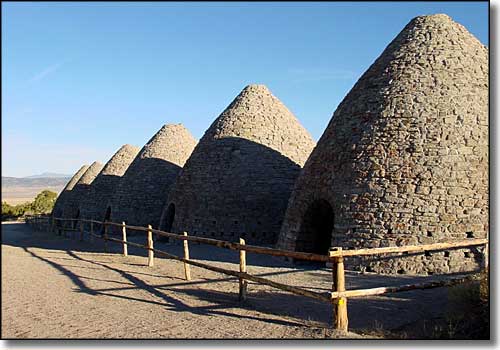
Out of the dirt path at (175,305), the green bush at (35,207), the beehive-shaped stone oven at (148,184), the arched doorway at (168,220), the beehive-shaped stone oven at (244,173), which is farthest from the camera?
the green bush at (35,207)

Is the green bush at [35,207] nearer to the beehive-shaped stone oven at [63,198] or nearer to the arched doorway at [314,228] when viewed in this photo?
the beehive-shaped stone oven at [63,198]

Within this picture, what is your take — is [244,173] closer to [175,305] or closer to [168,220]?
[168,220]

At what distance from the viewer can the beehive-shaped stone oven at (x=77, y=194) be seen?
29775mm

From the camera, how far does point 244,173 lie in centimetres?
1661

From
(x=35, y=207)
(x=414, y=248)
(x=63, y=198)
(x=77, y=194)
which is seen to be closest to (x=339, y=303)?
(x=414, y=248)

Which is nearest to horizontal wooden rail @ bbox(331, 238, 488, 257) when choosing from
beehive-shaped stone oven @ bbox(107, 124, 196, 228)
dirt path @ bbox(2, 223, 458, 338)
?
dirt path @ bbox(2, 223, 458, 338)

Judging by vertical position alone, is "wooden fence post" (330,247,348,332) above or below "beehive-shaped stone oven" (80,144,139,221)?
below

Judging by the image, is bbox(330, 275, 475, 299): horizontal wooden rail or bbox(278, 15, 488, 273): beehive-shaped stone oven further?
bbox(278, 15, 488, 273): beehive-shaped stone oven

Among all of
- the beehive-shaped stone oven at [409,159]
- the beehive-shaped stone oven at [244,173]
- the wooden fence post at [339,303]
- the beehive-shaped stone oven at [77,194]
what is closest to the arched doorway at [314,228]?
the beehive-shaped stone oven at [409,159]

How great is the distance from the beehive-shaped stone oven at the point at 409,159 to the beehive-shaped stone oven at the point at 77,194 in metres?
20.7

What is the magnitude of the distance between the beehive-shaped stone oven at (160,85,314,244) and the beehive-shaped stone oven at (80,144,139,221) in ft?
27.4

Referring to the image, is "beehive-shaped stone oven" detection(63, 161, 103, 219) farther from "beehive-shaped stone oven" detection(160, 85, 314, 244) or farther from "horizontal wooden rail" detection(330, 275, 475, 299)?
"horizontal wooden rail" detection(330, 275, 475, 299)

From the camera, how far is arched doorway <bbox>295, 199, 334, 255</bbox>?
11930 mm

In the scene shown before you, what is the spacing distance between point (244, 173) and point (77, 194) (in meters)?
17.4
